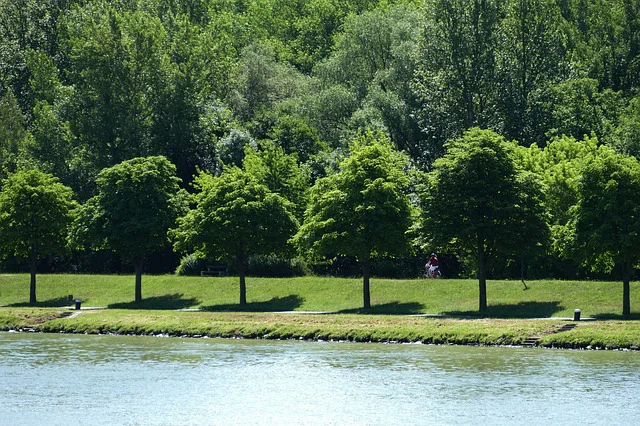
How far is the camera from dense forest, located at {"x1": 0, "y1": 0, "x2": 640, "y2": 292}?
7919cm

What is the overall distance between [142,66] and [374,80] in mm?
21511

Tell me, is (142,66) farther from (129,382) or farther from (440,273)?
(129,382)

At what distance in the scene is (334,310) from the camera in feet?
238

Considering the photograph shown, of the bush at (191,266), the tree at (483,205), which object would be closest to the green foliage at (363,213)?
the tree at (483,205)

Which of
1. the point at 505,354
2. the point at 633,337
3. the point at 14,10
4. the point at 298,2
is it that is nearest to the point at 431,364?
the point at 505,354

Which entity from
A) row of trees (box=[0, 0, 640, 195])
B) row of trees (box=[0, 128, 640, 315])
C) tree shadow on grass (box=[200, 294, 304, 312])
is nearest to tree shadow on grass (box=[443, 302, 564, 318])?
row of trees (box=[0, 128, 640, 315])

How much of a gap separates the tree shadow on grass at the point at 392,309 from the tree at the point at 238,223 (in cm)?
846

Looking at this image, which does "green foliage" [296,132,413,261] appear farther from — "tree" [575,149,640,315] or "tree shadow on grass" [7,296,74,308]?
"tree shadow on grass" [7,296,74,308]

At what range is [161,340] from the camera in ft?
207

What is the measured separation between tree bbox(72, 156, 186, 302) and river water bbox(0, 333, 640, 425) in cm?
2102

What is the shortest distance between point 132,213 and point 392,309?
22182 millimetres

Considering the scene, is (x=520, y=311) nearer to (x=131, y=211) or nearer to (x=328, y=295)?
(x=328, y=295)

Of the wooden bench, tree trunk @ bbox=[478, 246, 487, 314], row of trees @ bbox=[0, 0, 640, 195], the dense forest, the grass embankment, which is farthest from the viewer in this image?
row of trees @ bbox=[0, 0, 640, 195]

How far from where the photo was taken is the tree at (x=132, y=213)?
81.1 meters
